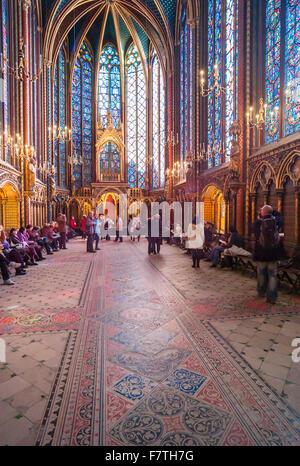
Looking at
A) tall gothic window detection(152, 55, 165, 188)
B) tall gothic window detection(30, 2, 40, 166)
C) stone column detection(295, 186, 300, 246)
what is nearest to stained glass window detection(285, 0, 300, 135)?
stone column detection(295, 186, 300, 246)

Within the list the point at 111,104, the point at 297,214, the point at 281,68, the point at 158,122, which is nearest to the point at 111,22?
the point at 111,104

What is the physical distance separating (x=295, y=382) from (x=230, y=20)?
13.6m

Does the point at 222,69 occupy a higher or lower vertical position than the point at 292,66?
higher

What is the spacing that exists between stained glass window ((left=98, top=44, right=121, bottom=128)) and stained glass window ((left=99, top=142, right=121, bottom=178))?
2.27 m

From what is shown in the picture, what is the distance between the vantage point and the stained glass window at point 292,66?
23.3 ft

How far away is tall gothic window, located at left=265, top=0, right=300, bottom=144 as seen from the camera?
7.19 metres

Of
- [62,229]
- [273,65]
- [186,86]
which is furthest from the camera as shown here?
[186,86]

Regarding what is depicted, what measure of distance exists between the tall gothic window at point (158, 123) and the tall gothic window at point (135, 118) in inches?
55.6

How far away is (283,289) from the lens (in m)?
5.68

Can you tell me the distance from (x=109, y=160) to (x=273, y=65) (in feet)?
60.6

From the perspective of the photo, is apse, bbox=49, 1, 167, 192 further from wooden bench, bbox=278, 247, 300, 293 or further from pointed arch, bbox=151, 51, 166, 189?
wooden bench, bbox=278, 247, 300, 293

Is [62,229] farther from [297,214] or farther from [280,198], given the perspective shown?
[297,214]

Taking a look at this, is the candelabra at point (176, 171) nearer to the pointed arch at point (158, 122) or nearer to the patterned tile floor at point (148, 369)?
the pointed arch at point (158, 122)

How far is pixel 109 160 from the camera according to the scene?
2489 centimetres
